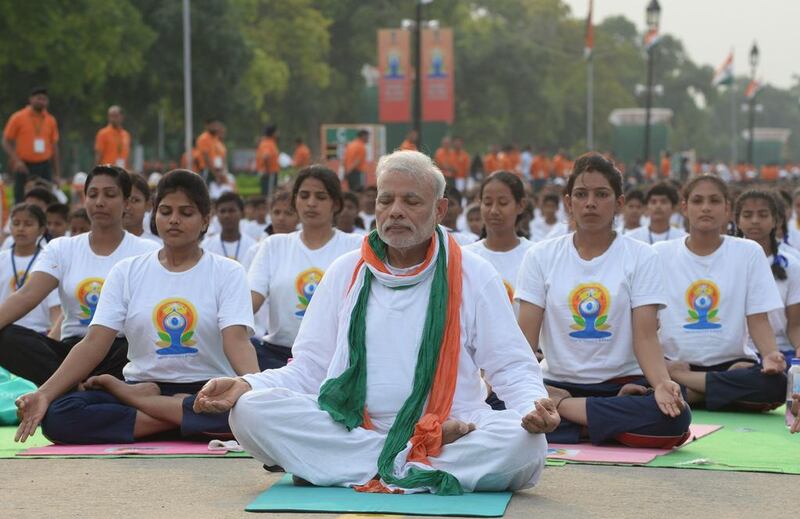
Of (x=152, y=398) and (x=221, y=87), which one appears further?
(x=221, y=87)

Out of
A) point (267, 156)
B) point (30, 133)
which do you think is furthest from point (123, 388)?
point (267, 156)

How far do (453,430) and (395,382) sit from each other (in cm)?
33

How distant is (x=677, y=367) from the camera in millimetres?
10516

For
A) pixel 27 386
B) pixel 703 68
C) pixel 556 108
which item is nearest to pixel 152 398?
pixel 27 386

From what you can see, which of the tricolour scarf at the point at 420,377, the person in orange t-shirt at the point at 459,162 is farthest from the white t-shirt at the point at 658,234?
the person in orange t-shirt at the point at 459,162

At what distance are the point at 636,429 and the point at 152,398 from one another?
2.60 m

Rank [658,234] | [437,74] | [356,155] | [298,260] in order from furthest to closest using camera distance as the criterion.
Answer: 1. [437,74]
2. [356,155]
3. [658,234]
4. [298,260]

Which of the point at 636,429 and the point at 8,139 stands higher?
the point at 8,139

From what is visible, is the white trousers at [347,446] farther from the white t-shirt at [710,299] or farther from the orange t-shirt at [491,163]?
the orange t-shirt at [491,163]

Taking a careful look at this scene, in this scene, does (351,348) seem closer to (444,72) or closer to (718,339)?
(718,339)

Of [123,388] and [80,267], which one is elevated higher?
[80,267]

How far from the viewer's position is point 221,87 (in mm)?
50500

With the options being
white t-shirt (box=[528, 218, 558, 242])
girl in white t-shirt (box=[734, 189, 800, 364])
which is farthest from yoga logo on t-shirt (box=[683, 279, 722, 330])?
white t-shirt (box=[528, 218, 558, 242])

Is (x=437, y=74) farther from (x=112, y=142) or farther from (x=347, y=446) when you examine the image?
(x=347, y=446)
